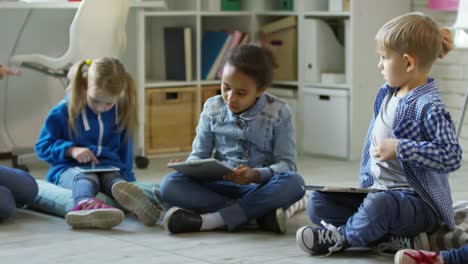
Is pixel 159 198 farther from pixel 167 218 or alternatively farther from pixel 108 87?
pixel 108 87

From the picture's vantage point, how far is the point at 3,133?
4.27 meters

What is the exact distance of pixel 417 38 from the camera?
2316 millimetres

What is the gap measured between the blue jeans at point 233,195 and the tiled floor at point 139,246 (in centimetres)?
6

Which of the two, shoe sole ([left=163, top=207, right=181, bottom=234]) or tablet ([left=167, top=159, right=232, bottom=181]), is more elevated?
tablet ([left=167, top=159, right=232, bottom=181])

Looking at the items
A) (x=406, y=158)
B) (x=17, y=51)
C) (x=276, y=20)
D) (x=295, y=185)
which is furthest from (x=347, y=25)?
(x=406, y=158)

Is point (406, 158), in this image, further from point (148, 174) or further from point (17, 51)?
point (17, 51)

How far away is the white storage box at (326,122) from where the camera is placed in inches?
171

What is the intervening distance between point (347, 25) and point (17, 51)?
4.76 ft

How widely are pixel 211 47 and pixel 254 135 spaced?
6.16ft

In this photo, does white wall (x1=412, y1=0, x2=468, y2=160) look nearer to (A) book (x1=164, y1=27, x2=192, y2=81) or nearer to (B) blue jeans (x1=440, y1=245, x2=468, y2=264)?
(A) book (x1=164, y1=27, x2=192, y2=81)

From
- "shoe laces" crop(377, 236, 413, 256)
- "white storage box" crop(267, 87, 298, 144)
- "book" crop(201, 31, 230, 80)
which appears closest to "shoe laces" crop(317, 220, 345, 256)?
"shoe laces" crop(377, 236, 413, 256)

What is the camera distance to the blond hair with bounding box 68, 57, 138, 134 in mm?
2943

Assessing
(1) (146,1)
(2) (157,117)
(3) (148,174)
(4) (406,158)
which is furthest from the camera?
(2) (157,117)

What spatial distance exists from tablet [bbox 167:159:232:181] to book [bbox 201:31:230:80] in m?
1.89
